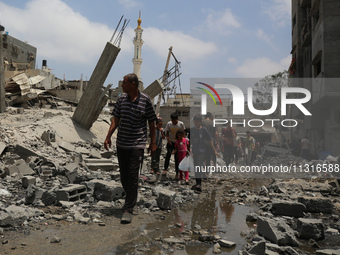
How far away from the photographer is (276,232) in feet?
10.3

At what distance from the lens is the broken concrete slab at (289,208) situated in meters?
4.29

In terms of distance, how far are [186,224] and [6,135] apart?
6.08 metres

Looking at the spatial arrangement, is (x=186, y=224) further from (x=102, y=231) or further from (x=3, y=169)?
(x=3, y=169)

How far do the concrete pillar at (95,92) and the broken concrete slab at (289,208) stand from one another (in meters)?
7.70

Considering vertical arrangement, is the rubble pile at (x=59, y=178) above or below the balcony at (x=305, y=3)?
below

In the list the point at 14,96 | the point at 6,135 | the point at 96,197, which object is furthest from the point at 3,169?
the point at 14,96

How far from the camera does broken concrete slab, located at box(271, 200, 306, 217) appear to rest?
4293 millimetres

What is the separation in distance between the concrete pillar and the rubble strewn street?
3478 millimetres

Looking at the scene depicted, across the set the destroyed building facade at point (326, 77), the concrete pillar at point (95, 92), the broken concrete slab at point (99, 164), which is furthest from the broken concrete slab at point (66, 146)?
the destroyed building facade at point (326, 77)

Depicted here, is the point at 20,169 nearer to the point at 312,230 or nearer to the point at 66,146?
the point at 66,146

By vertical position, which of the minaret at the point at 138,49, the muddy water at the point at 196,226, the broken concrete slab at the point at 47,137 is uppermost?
the minaret at the point at 138,49

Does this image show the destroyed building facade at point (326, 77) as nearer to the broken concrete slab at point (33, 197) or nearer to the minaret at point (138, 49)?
the broken concrete slab at point (33, 197)

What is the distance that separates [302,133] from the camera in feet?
83.3

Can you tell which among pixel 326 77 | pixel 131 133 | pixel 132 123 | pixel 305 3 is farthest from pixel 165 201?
pixel 305 3
